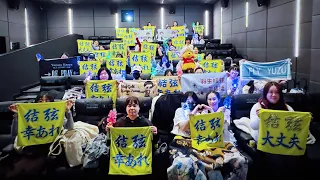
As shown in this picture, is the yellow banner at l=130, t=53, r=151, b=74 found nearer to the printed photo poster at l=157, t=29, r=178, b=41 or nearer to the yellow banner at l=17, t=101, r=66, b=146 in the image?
the yellow banner at l=17, t=101, r=66, b=146

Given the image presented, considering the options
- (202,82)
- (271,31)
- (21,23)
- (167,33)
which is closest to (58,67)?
(202,82)

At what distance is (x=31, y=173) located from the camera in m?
3.37

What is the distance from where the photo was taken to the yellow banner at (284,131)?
11.2ft

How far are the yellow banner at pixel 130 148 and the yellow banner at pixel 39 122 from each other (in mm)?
635

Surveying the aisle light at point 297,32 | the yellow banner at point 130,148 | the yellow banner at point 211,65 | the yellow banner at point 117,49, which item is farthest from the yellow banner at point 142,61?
the yellow banner at point 130,148

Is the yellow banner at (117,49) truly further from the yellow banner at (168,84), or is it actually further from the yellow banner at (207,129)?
the yellow banner at (207,129)

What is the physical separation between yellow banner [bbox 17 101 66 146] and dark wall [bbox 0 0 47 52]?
8.45 m

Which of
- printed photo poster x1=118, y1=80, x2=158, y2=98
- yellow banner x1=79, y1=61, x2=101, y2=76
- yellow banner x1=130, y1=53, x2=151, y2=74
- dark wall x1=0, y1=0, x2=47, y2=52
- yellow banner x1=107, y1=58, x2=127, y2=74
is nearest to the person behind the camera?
printed photo poster x1=118, y1=80, x2=158, y2=98

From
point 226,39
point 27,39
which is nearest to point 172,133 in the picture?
point 226,39

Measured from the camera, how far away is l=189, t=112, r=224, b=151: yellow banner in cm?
364

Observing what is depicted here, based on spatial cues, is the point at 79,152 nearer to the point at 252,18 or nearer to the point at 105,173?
the point at 105,173

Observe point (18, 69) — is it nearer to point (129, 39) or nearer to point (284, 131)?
point (129, 39)

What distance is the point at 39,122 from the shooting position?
3527 millimetres

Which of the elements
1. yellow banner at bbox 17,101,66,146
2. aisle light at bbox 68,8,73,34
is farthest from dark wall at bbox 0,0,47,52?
yellow banner at bbox 17,101,66,146
